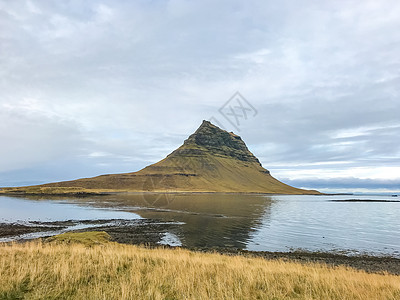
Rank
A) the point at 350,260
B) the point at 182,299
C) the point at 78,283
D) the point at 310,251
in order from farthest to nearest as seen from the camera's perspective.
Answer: the point at 310,251, the point at 350,260, the point at 78,283, the point at 182,299

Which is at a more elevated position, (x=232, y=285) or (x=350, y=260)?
(x=232, y=285)

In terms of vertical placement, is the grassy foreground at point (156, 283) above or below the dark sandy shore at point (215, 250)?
above

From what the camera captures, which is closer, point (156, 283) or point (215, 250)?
point (156, 283)

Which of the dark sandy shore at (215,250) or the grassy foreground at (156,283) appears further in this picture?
the dark sandy shore at (215,250)

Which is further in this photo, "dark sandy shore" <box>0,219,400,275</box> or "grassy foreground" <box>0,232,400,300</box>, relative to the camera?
"dark sandy shore" <box>0,219,400,275</box>

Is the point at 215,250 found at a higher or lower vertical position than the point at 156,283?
lower

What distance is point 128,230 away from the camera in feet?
115

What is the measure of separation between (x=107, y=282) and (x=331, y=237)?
107ft

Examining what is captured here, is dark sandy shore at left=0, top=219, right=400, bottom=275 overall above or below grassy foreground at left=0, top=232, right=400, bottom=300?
below

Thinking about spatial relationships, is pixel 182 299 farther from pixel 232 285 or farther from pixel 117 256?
pixel 117 256

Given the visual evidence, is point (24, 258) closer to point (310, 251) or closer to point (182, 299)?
point (182, 299)

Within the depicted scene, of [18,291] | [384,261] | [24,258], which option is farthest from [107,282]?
[384,261]

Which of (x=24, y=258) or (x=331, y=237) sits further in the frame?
(x=331, y=237)

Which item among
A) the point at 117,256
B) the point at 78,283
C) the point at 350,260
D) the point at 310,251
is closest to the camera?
the point at 78,283
